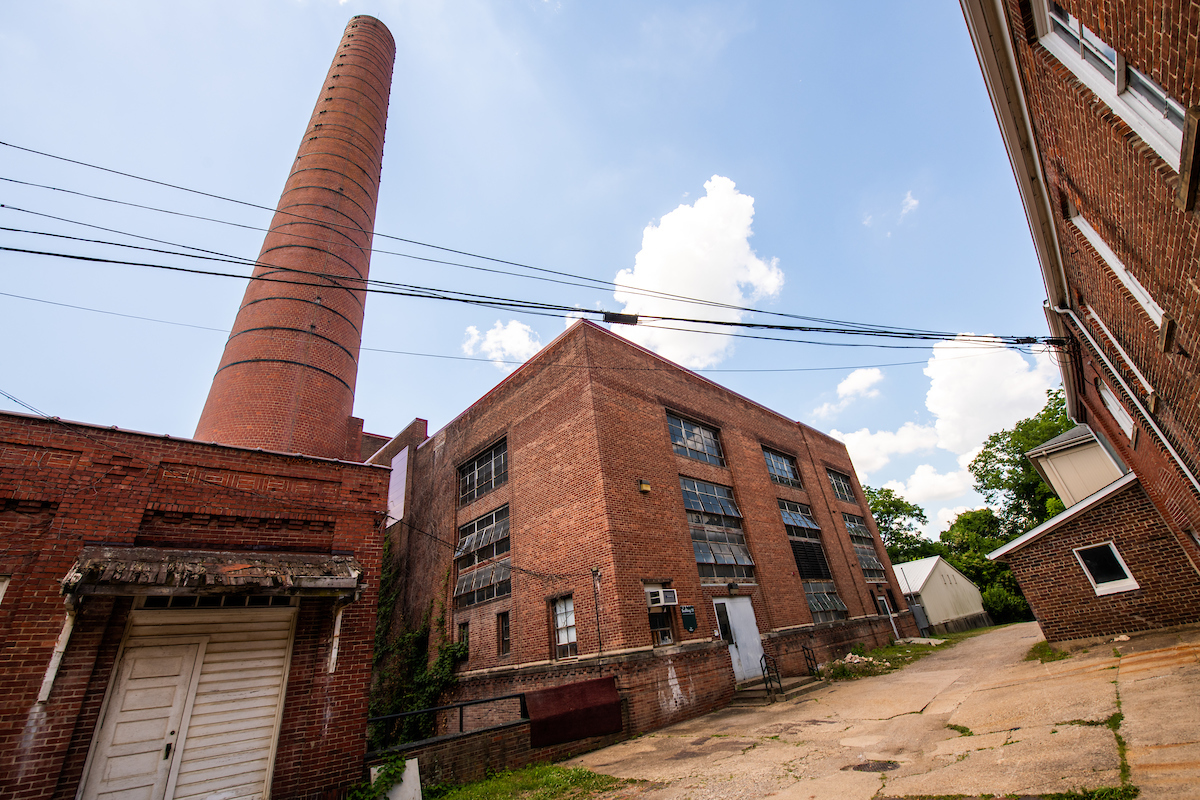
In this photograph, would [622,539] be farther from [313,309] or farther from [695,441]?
[313,309]

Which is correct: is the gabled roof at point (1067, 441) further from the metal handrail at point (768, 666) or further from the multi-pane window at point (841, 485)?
the metal handrail at point (768, 666)

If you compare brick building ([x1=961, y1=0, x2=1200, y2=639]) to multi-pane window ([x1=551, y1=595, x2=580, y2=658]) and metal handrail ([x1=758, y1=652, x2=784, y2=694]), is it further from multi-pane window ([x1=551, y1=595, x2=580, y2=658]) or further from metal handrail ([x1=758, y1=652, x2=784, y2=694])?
multi-pane window ([x1=551, y1=595, x2=580, y2=658])

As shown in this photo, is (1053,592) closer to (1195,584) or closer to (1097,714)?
(1195,584)

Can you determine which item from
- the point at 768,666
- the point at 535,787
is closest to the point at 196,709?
the point at 535,787

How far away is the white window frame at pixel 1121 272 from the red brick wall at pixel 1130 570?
7.96 meters

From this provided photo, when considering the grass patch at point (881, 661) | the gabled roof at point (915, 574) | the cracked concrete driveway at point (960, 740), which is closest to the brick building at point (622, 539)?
the grass patch at point (881, 661)

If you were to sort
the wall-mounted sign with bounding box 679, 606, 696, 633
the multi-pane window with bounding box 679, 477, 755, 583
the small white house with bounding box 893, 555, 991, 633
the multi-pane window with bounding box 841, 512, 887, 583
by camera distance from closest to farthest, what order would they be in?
the wall-mounted sign with bounding box 679, 606, 696, 633 → the multi-pane window with bounding box 679, 477, 755, 583 → the multi-pane window with bounding box 841, 512, 887, 583 → the small white house with bounding box 893, 555, 991, 633

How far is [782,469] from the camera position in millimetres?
21266

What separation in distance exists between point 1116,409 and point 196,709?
16129 mm

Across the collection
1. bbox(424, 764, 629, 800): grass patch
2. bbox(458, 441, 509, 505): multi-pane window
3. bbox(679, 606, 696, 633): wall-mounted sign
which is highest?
bbox(458, 441, 509, 505): multi-pane window

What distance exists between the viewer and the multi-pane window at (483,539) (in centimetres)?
1511

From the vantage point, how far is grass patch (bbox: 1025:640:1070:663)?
1032 centimetres

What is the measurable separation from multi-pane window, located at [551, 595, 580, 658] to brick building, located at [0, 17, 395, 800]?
575 cm

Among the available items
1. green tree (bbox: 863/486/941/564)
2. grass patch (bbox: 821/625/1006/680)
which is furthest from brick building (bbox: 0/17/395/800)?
green tree (bbox: 863/486/941/564)
